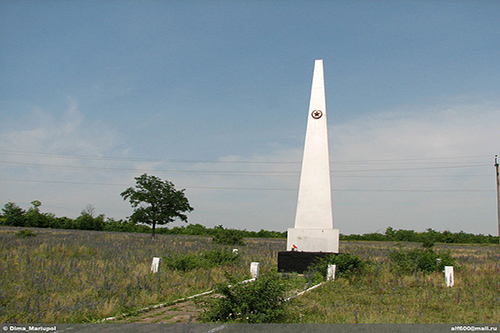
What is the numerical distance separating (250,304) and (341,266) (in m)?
6.66

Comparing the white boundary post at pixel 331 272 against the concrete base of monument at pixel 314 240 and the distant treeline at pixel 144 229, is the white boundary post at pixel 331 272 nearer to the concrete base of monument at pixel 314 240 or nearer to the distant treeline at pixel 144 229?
the concrete base of monument at pixel 314 240

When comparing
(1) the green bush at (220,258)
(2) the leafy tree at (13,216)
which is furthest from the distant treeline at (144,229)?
(1) the green bush at (220,258)

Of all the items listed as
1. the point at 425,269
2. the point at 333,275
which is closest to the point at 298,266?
the point at 333,275

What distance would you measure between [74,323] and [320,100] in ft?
37.6

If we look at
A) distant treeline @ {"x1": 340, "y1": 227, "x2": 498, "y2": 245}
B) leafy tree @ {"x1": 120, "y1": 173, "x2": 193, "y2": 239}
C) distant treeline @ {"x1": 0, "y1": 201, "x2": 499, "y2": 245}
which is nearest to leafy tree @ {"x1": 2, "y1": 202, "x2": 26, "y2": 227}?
distant treeline @ {"x1": 0, "y1": 201, "x2": 499, "y2": 245}

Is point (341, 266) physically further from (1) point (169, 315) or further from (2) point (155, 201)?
(2) point (155, 201)

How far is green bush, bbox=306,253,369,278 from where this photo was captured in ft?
41.5

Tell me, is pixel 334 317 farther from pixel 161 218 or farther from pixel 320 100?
pixel 161 218

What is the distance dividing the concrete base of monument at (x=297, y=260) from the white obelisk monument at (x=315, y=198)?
332mm

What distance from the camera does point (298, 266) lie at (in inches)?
550

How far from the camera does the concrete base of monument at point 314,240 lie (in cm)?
1399

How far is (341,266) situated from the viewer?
41.8 feet

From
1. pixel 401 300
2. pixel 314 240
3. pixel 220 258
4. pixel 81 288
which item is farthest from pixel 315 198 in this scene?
pixel 81 288

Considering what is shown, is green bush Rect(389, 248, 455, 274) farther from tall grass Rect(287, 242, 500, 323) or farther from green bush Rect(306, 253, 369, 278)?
green bush Rect(306, 253, 369, 278)
